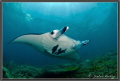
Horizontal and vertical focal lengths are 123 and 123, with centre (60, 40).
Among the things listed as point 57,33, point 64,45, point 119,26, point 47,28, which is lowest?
point 64,45

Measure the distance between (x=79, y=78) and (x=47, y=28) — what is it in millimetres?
17321

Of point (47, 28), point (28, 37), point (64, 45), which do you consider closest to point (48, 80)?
point (64, 45)

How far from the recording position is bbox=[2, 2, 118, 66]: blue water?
1068cm

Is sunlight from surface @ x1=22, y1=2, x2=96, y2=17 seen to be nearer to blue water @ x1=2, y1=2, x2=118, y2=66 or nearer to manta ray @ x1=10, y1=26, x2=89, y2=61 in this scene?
blue water @ x1=2, y1=2, x2=118, y2=66

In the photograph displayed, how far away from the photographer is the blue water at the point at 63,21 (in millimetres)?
10677

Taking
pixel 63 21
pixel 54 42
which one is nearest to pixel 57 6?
pixel 54 42

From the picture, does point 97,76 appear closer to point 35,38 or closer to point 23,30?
point 35,38

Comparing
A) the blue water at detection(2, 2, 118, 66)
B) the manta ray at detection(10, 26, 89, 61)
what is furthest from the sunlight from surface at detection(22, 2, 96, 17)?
the manta ray at detection(10, 26, 89, 61)

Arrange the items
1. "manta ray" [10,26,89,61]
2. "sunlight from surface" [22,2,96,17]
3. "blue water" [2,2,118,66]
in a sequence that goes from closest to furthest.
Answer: "manta ray" [10,26,89,61] → "sunlight from surface" [22,2,96,17] → "blue water" [2,2,118,66]

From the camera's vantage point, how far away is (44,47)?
3182mm

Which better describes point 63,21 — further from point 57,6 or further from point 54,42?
point 54,42

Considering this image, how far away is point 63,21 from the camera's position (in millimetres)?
16453

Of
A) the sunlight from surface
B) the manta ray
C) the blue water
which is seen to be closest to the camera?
the manta ray

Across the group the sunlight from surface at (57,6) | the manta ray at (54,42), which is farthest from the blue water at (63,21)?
the manta ray at (54,42)
